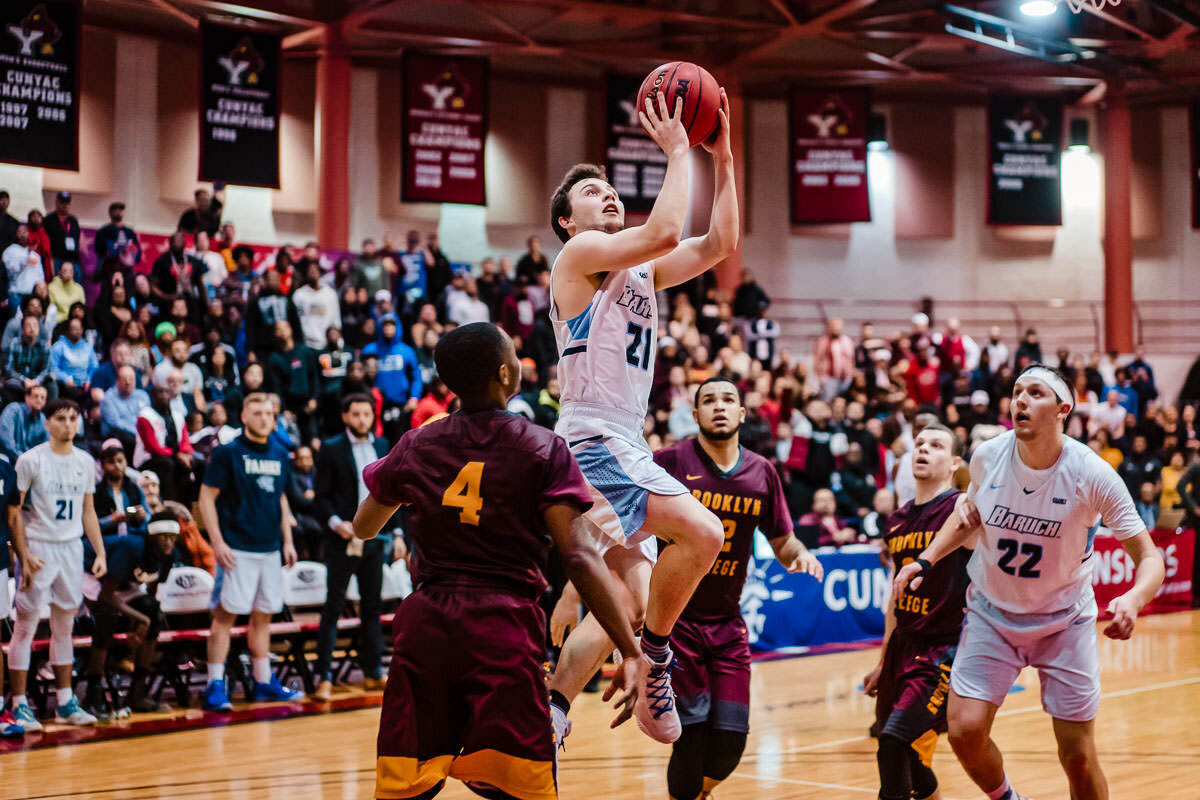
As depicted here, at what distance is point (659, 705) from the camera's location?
513cm

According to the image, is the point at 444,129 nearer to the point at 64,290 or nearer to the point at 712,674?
the point at 64,290

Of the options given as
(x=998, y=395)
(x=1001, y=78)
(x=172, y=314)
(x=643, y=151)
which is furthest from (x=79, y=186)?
(x=1001, y=78)

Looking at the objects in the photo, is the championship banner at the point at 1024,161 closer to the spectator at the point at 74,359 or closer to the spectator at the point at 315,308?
the spectator at the point at 315,308

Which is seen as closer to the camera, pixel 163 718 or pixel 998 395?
pixel 163 718

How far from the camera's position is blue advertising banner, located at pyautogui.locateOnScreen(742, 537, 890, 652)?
13234 millimetres

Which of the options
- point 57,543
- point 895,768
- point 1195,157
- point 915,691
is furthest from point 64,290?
point 1195,157

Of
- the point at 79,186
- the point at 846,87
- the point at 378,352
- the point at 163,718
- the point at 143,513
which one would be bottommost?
the point at 163,718

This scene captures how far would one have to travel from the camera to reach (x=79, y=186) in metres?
19.3

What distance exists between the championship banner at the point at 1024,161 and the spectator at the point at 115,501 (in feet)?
57.1

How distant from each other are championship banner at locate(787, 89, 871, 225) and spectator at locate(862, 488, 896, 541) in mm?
8949

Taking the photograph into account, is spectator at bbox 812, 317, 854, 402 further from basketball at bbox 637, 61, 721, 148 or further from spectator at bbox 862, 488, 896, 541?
basketball at bbox 637, 61, 721, 148

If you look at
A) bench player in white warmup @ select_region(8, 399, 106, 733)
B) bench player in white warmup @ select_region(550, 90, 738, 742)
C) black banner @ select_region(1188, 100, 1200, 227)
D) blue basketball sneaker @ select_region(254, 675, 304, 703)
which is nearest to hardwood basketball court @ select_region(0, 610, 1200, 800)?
blue basketball sneaker @ select_region(254, 675, 304, 703)

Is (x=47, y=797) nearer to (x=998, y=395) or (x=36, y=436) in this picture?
(x=36, y=436)

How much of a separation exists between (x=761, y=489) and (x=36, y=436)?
6.60 meters
